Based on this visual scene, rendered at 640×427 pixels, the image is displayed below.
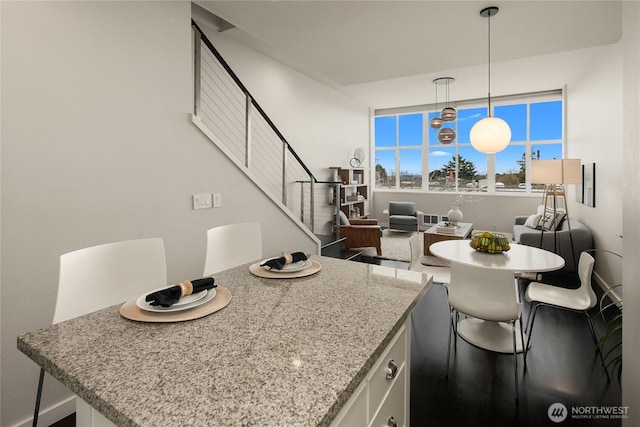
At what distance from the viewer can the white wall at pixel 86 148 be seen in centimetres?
170

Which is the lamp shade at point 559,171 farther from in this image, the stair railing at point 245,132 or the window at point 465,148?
the window at point 465,148

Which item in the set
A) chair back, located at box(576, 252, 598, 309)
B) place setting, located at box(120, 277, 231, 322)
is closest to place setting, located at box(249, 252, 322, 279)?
place setting, located at box(120, 277, 231, 322)

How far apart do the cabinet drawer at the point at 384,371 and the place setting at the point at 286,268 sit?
481 millimetres

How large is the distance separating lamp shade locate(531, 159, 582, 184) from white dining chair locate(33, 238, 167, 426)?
488cm

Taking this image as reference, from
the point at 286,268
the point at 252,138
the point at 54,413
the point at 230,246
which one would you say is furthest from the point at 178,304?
the point at 252,138

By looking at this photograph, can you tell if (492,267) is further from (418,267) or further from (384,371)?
(384,371)

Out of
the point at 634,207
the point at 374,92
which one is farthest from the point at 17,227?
the point at 374,92

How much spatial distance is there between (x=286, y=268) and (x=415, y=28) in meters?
2.85

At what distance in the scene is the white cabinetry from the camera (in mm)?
786

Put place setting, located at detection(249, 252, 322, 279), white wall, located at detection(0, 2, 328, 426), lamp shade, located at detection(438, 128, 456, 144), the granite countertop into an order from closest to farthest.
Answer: the granite countertop → place setting, located at detection(249, 252, 322, 279) → white wall, located at detection(0, 2, 328, 426) → lamp shade, located at detection(438, 128, 456, 144)

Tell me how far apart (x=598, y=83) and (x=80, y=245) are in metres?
6.21

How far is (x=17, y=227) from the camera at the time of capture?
5.57 feet

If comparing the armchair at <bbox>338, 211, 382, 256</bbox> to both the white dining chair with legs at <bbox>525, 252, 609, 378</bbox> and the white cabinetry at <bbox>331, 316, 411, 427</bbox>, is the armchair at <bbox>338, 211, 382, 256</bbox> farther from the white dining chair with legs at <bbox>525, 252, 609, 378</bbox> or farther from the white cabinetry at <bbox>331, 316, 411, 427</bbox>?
the white cabinetry at <bbox>331, 316, 411, 427</bbox>

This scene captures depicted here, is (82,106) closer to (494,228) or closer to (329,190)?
(329,190)
